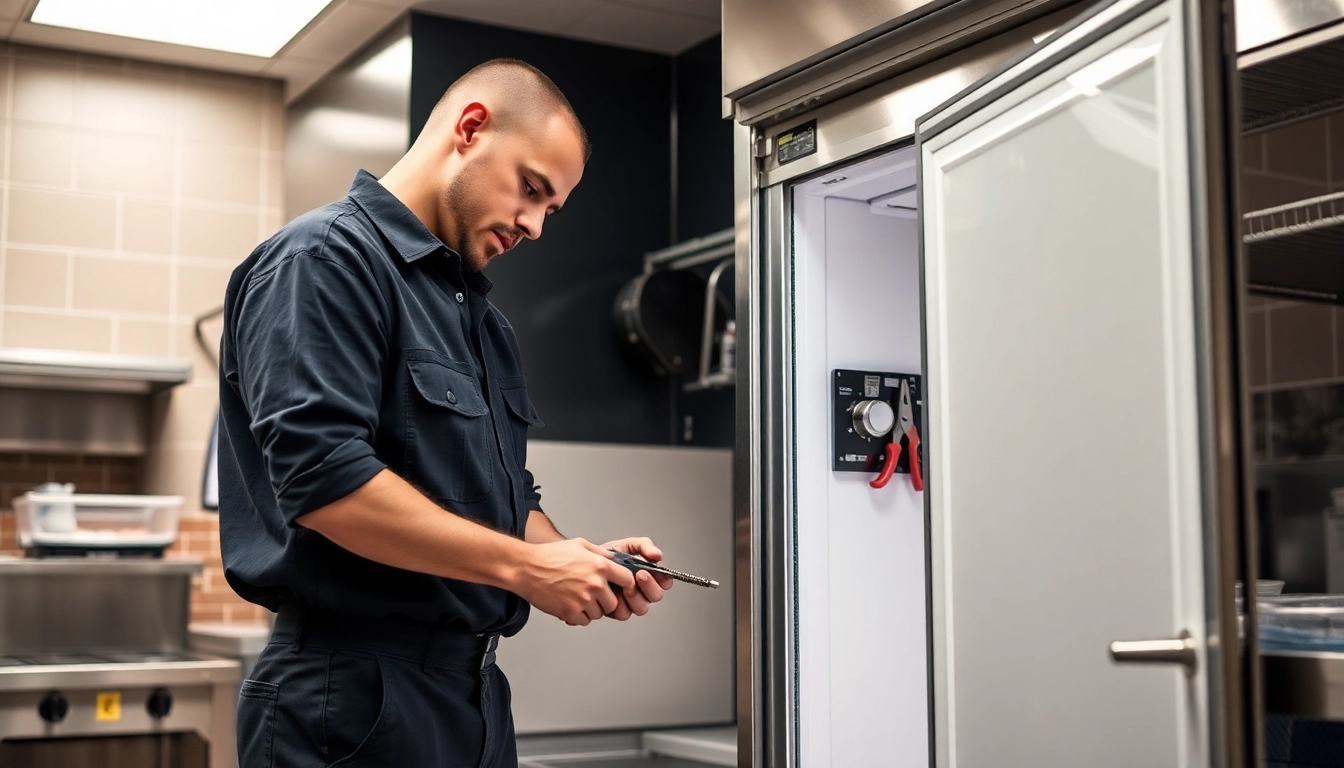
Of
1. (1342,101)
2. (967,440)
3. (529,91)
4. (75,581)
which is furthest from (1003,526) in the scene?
(75,581)

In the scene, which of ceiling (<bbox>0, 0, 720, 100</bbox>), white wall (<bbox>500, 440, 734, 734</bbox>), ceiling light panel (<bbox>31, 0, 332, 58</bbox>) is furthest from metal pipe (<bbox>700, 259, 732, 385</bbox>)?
ceiling light panel (<bbox>31, 0, 332, 58</bbox>)

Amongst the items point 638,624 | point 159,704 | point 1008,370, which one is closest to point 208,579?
point 159,704

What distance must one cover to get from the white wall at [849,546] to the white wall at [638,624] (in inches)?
41.8

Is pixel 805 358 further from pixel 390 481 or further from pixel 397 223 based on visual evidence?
pixel 390 481

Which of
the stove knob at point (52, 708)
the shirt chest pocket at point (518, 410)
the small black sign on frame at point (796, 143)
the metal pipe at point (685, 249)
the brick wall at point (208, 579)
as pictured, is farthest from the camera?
the brick wall at point (208, 579)

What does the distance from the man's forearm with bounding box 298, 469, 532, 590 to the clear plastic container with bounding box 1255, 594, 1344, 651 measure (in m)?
0.74

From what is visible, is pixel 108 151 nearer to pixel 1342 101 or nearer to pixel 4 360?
pixel 4 360

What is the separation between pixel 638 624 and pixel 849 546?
3.84 feet

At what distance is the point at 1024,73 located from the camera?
4.73 ft

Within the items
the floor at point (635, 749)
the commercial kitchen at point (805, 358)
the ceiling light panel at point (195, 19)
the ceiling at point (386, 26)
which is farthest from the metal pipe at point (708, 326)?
the ceiling light panel at point (195, 19)

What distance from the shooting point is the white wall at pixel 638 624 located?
2984mm

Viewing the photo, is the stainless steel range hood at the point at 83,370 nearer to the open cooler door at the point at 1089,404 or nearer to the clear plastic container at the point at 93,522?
the clear plastic container at the point at 93,522

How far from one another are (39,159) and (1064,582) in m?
3.42

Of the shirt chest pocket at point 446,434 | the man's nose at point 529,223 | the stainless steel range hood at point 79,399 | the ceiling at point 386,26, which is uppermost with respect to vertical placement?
the ceiling at point 386,26
